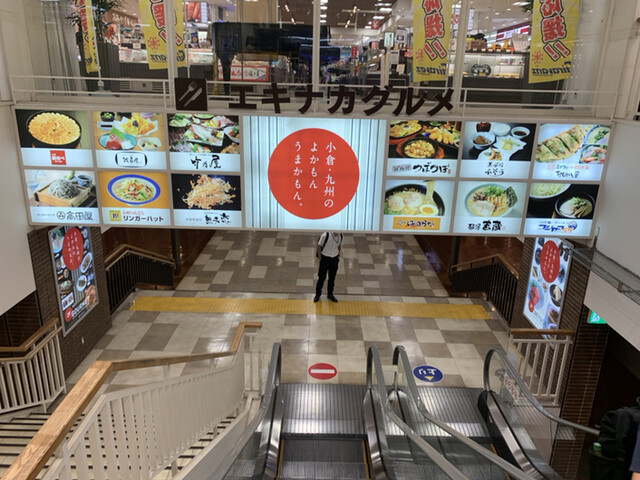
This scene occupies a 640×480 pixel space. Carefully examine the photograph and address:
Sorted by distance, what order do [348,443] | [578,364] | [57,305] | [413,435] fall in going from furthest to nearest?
[57,305] → [578,364] → [348,443] → [413,435]

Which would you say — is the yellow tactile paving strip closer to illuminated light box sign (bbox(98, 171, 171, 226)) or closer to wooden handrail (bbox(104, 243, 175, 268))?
wooden handrail (bbox(104, 243, 175, 268))

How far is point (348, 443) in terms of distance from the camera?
5.23m

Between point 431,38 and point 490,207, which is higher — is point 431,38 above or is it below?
above

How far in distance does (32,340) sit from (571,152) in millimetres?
7216

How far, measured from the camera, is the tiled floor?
7875 mm

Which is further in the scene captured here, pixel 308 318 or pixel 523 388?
pixel 308 318

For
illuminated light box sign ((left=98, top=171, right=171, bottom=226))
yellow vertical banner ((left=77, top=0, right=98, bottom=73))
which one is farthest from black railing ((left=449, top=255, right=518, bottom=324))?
yellow vertical banner ((left=77, top=0, right=98, bottom=73))

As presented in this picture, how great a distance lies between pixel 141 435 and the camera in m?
2.71

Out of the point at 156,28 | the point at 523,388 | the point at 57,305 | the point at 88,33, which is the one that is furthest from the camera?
the point at 57,305

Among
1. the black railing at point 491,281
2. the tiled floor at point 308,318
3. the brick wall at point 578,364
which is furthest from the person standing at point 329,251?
the brick wall at point 578,364

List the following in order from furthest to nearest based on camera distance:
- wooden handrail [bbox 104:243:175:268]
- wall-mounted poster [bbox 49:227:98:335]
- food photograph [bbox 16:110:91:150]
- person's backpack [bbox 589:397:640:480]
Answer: wooden handrail [bbox 104:243:175:268] → wall-mounted poster [bbox 49:227:98:335] → food photograph [bbox 16:110:91:150] → person's backpack [bbox 589:397:640:480]

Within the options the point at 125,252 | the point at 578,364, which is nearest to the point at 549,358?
the point at 578,364

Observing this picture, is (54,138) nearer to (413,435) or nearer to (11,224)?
(11,224)

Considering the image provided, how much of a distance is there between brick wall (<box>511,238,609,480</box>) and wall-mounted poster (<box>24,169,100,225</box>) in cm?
641
